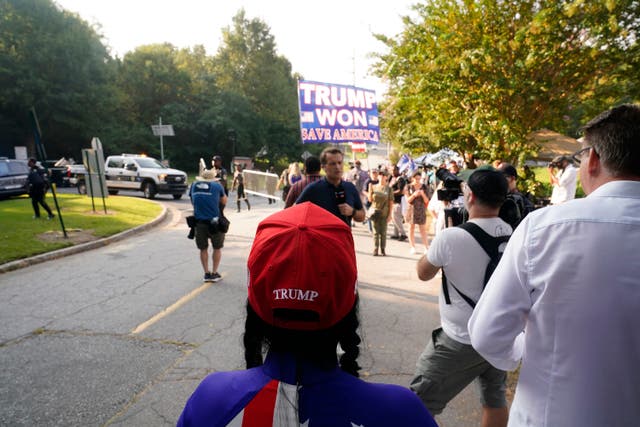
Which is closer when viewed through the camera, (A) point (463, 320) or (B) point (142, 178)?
(A) point (463, 320)

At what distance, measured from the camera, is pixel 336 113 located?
1328 centimetres

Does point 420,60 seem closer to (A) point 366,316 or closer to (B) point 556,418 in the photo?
(A) point 366,316

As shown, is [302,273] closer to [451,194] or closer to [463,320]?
[463,320]

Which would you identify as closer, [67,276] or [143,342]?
[143,342]

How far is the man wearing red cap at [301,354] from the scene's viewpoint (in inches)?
37.6

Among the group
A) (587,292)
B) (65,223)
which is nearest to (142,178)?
(65,223)

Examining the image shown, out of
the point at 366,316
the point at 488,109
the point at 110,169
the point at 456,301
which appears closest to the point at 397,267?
the point at 366,316

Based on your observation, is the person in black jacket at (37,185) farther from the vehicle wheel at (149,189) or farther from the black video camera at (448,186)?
the black video camera at (448,186)

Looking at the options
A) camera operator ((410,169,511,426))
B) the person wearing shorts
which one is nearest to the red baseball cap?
camera operator ((410,169,511,426))

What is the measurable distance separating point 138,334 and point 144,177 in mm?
18376

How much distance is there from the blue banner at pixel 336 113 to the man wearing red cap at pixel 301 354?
11.6 metres

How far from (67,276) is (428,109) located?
279 inches

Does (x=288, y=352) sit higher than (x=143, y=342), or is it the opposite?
(x=288, y=352)

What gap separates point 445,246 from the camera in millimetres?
2385
